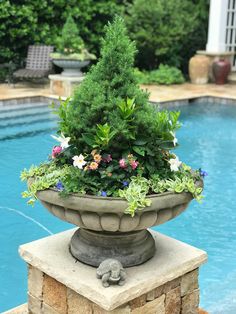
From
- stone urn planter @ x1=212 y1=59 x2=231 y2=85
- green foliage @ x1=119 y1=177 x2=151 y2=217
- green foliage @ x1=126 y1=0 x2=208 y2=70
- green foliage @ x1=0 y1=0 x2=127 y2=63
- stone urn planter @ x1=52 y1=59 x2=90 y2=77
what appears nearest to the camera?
green foliage @ x1=119 y1=177 x2=151 y2=217

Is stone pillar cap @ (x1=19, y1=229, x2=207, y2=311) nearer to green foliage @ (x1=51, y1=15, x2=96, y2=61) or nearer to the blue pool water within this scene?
the blue pool water

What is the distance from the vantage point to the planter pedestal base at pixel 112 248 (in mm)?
2498

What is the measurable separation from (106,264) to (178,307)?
537mm

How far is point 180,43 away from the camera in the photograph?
43.7 ft

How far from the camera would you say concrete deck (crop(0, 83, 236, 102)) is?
10312mm

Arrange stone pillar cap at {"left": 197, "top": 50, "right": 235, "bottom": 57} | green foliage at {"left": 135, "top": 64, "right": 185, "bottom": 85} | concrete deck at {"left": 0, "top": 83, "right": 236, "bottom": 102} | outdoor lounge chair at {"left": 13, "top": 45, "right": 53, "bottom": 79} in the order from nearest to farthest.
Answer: concrete deck at {"left": 0, "top": 83, "right": 236, "bottom": 102}, outdoor lounge chair at {"left": 13, "top": 45, "right": 53, "bottom": 79}, green foliage at {"left": 135, "top": 64, "right": 185, "bottom": 85}, stone pillar cap at {"left": 197, "top": 50, "right": 235, "bottom": 57}

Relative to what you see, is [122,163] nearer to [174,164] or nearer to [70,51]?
[174,164]

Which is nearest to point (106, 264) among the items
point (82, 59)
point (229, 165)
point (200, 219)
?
point (200, 219)

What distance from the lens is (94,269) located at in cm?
248

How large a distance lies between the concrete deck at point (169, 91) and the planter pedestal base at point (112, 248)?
7.48 meters

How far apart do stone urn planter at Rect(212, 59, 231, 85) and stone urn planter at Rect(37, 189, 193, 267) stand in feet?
33.5

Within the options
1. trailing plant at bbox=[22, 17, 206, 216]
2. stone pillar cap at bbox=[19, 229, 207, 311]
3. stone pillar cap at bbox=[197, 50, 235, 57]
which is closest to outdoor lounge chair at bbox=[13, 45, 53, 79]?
stone pillar cap at bbox=[197, 50, 235, 57]

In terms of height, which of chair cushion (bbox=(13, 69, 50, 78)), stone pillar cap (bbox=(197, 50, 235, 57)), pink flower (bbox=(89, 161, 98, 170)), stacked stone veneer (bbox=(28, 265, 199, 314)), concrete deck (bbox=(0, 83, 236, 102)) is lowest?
stacked stone veneer (bbox=(28, 265, 199, 314))

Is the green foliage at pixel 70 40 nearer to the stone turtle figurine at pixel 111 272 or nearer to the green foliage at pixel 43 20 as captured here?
the green foliage at pixel 43 20
